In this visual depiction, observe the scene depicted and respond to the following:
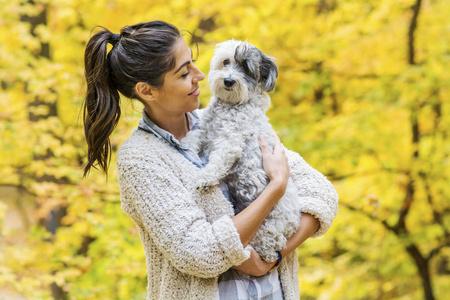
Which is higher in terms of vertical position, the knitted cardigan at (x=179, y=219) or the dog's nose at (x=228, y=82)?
the dog's nose at (x=228, y=82)

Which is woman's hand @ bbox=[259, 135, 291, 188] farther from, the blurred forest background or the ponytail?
the blurred forest background

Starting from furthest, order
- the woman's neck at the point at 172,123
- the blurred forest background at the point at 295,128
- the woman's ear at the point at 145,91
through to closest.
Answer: the blurred forest background at the point at 295,128, the woman's neck at the point at 172,123, the woman's ear at the point at 145,91

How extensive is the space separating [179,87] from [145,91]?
167 millimetres

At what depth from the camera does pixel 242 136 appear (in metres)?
2.27

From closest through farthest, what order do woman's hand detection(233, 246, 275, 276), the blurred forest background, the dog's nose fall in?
woman's hand detection(233, 246, 275, 276) < the dog's nose < the blurred forest background

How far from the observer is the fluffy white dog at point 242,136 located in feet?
6.84

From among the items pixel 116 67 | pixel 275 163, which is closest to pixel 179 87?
pixel 116 67

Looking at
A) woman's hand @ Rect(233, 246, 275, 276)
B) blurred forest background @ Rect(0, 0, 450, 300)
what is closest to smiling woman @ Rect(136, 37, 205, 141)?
woman's hand @ Rect(233, 246, 275, 276)

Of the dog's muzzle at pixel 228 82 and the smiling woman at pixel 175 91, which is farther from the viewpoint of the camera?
the dog's muzzle at pixel 228 82

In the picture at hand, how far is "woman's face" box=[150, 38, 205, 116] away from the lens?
206 centimetres

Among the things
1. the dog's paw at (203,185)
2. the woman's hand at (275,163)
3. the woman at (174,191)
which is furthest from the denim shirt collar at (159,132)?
the woman's hand at (275,163)

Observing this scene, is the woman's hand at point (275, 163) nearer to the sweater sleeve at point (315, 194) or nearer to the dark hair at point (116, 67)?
the sweater sleeve at point (315, 194)

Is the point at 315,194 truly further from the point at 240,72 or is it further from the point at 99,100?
the point at 99,100

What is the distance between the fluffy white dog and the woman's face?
0.71 ft
